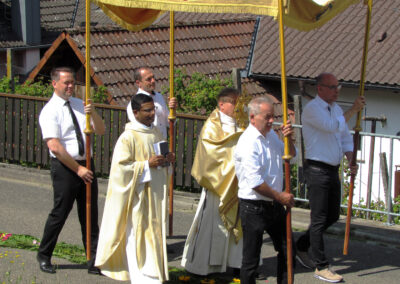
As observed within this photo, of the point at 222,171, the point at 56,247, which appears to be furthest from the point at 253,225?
the point at 56,247

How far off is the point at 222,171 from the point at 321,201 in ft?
3.14

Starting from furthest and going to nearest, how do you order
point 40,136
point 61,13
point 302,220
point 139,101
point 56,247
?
point 61,13 → point 40,136 → point 302,220 → point 56,247 → point 139,101

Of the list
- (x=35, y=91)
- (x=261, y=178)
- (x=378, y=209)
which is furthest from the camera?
(x=35, y=91)

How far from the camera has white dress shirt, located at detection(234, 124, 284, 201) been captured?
5.78 metres

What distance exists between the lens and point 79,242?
7934mm

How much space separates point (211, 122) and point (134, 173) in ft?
3.26

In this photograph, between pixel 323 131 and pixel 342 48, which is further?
pixel 342 48

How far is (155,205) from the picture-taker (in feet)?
20.7

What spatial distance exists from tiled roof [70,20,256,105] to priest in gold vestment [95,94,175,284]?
337 inches

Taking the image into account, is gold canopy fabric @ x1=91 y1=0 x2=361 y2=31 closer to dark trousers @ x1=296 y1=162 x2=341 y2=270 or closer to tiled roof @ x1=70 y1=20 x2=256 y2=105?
dark trousers @ x1=296 y1=162 x2=341 y2=270

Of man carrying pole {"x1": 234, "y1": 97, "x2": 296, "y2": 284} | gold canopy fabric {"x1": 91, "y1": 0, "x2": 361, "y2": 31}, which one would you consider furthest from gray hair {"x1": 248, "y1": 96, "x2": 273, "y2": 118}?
gold canopy fabric {"x1": 91, "y1": 0, "x2": 361, "y2": 31}

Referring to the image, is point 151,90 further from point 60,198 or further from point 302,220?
point 302,220

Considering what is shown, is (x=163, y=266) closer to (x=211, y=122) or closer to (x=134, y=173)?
(x=134, y=173)

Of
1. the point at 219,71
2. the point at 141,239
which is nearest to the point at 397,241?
the point at 141,239
